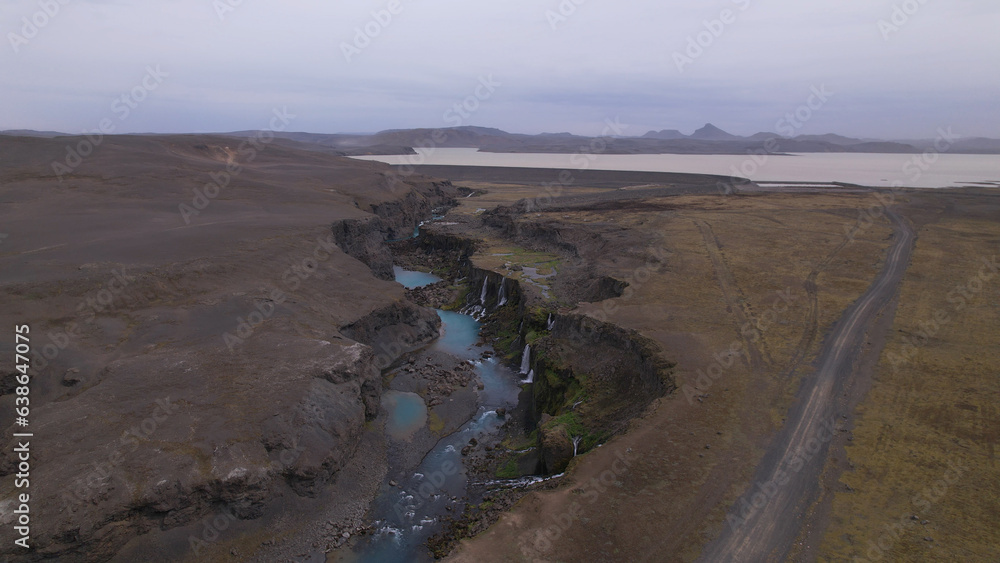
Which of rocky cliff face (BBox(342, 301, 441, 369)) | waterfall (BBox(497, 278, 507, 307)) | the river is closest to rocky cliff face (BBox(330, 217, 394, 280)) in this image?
rocky cliff face (BBox(342, 301, 441, 369))

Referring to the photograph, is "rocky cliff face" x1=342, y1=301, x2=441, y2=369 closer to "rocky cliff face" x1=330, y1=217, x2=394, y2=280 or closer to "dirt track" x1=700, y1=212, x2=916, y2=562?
"rocky cliff face" x1=330, y1=217, x2=394, y2=280

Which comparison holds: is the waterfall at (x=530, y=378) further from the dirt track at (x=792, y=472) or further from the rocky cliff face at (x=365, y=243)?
the rocky cliff face at (x=365, y=243)

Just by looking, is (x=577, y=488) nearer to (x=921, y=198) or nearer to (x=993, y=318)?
(x=993, y=318)

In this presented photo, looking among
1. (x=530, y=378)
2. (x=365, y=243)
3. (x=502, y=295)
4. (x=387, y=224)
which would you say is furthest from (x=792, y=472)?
(x=387, y=224)

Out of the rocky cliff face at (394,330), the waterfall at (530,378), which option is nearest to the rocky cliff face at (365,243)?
the rocky cliff face at (394,330)

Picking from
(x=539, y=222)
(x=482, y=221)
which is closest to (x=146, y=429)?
(x=539, y=222)

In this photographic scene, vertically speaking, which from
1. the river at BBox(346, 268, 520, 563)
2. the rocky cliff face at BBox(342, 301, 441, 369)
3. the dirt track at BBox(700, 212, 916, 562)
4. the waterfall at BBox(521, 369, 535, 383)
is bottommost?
the river at BBox(346, 268, 520, 563)

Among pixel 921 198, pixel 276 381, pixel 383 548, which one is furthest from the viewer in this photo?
pixel 921 198
